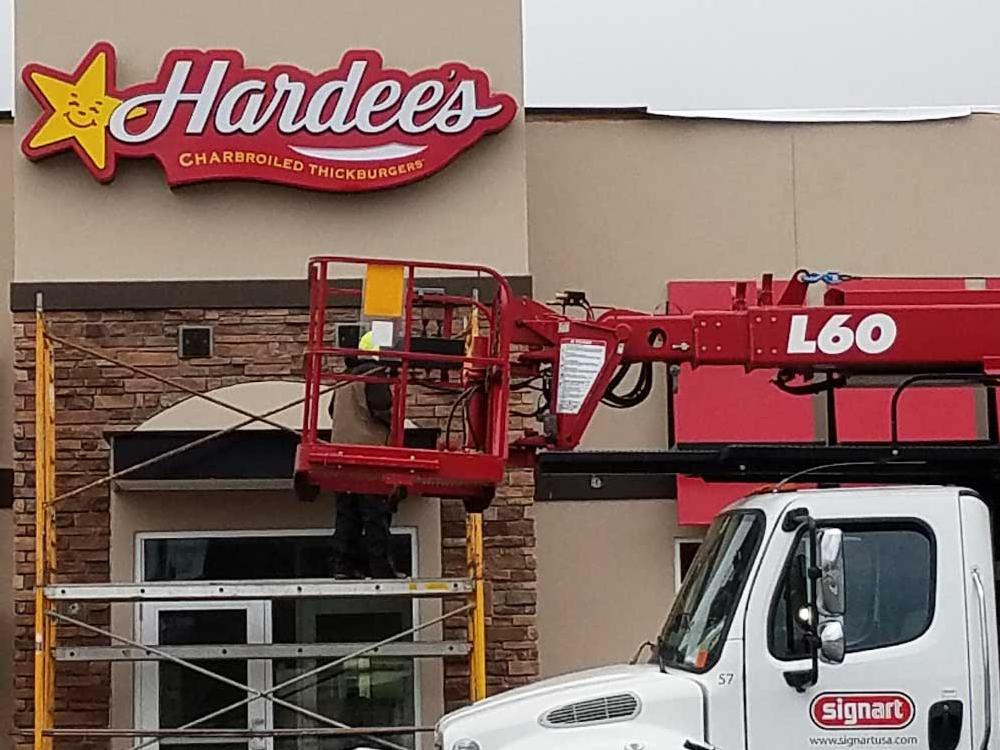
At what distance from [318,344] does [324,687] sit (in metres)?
4.74

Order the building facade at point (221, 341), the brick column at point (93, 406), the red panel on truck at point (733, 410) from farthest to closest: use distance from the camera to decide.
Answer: the red panel on truck at point (733, 410) < the building facade at point (221, 341) < the brick column at point (93, 406)

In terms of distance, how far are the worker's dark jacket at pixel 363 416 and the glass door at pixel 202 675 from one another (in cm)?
259

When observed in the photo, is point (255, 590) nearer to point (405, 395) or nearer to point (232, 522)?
point (232, 522)

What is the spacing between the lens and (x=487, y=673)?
1303cm

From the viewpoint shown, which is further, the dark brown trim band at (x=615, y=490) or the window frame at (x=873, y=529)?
the dark brown trim band at (x=615, y=490)

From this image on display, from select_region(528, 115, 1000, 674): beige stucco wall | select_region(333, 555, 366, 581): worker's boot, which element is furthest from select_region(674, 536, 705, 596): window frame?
Answer: select_region(333, 555, 366, 581): worker's boot

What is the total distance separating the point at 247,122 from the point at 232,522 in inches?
116

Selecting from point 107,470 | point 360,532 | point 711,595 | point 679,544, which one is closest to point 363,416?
point 360,532

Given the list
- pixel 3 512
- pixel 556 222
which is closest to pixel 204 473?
pixel 3 512

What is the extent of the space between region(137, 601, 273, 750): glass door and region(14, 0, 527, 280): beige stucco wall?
8.04 feet

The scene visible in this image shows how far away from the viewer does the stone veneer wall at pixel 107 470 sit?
12.8 meters

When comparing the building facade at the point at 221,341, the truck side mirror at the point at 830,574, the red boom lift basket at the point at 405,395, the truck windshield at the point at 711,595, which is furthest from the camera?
the building facade at the point at 221,341

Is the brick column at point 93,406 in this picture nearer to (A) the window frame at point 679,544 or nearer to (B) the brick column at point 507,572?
(B) the brick column at point 507,572

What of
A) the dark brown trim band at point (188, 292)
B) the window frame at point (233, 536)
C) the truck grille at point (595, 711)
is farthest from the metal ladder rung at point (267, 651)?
the truck grille at point (595, 711)
